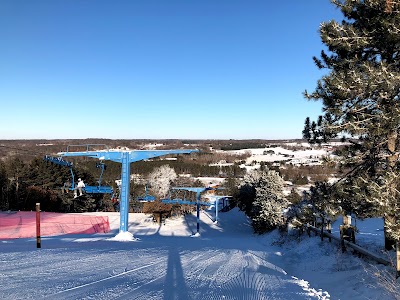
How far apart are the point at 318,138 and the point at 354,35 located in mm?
2965

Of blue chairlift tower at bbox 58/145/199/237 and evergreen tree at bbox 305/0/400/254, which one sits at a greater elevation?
evergreen tree at bbox 305/0/400/254

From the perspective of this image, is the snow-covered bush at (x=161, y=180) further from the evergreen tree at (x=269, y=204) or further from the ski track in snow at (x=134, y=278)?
the ski track in snow at (x=134, y=278)

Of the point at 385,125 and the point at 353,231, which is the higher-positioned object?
the point at 385,125

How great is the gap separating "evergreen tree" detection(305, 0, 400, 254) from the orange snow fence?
14.5 meters

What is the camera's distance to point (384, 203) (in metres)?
6.71

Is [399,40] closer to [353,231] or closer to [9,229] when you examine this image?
[353,231]

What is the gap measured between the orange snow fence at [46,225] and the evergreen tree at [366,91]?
14.5 metres

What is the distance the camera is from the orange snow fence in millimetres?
17639

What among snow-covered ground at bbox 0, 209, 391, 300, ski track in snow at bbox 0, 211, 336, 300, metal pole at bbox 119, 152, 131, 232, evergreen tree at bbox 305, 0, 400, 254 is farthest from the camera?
metal pole at bbox 119, 152, 131, 232

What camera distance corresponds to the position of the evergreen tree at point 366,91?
743 centimetres

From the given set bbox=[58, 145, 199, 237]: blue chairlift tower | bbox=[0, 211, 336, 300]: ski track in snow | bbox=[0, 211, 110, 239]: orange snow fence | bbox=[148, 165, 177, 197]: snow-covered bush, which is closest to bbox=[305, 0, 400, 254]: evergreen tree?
bbox=[0, 211, 336, 300]: ski track in snow

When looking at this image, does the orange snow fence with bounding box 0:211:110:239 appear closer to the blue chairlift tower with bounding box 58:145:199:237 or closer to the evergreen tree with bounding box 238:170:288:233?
the blue chairlift tower with bounding box 58:145:199:237

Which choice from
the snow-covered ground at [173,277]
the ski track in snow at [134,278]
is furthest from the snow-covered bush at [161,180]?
the ski track in snow at [134,278]

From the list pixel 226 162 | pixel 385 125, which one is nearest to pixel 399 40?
pixel 385 125
